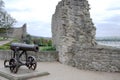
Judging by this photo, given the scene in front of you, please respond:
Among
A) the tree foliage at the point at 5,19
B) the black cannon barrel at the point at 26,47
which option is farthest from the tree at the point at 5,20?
the black cannon barrel at the point at 26,47

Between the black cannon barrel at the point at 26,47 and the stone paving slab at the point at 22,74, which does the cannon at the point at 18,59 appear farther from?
the stone paving slab at the point at 22,74

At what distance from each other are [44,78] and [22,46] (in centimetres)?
174

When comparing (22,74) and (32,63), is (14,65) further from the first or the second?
(32,63)

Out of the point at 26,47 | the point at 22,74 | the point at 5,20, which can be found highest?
the point at 5,20

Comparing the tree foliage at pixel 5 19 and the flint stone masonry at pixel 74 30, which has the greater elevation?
the tree foliage at pixel 5 19

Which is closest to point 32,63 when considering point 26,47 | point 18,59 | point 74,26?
point 18,59

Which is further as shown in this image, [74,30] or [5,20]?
[5,20]

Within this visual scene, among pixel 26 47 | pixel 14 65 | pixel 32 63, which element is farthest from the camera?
pixel 32 63

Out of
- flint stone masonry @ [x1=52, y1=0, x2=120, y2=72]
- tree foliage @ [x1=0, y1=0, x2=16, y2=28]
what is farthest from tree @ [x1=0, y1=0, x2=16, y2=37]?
flint stone masonry @ [x1=52, y1=0, x2=120, y2=72]

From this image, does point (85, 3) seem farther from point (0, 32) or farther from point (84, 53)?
point (0, 32)

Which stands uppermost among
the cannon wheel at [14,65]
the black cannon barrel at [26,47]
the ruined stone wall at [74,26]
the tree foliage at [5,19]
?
the tree foliage at [5,19]

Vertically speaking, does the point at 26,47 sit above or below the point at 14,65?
above

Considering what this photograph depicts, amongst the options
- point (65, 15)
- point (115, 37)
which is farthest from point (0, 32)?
point (115, 37)

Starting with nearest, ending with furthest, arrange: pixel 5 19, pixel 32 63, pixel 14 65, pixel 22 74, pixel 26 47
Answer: pixel 22 74, pixel 14 65, pixel 26 47, pixel 32 63, pixel 5 19
